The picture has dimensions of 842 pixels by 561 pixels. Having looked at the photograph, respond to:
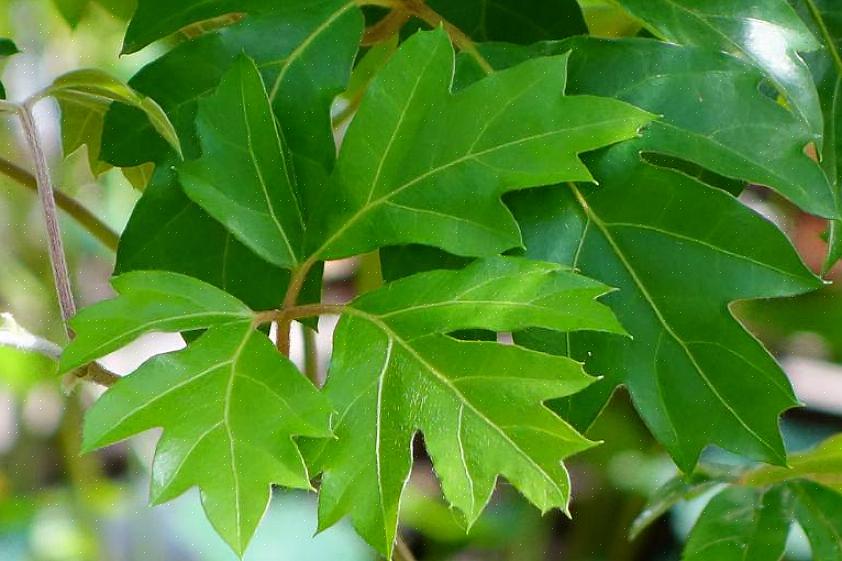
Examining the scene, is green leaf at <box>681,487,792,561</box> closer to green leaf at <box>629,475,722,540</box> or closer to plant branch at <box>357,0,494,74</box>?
green leaf at <box>629,475,722,540</box>

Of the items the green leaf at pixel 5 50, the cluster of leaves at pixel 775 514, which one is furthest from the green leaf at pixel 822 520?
the green leaf at pixel 5 50

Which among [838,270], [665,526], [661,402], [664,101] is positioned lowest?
[665,526]

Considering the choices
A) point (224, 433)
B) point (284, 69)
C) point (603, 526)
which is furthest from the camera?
point (603, 526)

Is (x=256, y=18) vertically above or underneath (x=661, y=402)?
above

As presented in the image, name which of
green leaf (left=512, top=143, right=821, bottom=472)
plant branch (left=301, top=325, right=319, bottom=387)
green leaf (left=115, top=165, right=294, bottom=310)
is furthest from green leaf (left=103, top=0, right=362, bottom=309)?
plant branch (left=301, top=325, right=319, bottom=387)

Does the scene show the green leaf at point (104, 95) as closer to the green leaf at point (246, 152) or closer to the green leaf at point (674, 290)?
the green leaf at point (246, 152)

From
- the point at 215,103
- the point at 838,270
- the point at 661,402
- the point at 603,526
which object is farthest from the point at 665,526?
the point at 215,103

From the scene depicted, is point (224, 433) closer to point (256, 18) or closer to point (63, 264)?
point (63, 264)
